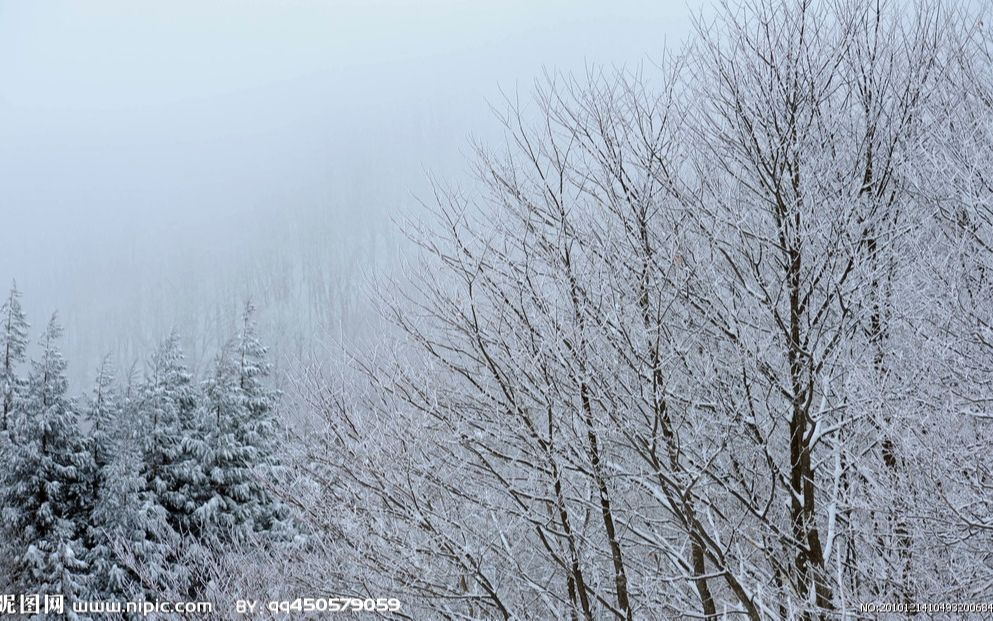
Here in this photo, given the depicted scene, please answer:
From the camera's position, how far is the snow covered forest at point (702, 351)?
12.4ft

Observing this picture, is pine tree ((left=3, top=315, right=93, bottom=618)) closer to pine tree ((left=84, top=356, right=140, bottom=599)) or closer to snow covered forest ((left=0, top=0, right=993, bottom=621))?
pine tree ((left=84, top=356, right=140, bottom=599))

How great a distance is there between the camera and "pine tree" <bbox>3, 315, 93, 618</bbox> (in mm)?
17781

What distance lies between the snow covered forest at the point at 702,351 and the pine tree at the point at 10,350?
2152cm

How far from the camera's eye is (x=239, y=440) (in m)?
19.3

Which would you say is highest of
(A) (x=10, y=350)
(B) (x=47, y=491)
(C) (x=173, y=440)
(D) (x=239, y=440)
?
(A) (x=10, y=350)

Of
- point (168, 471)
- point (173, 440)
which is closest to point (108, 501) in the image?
point (168, 471)

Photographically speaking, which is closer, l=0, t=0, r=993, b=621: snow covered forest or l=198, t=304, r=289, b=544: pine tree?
l=0, t=0, r=993, b=621: snow covered forest

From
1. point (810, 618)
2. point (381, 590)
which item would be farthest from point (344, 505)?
point (810, 618)

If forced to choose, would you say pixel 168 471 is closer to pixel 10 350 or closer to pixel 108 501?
pixel 108 501

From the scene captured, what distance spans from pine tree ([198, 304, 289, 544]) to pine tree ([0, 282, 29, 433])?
682 cm

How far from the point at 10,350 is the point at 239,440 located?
9905 millimetres

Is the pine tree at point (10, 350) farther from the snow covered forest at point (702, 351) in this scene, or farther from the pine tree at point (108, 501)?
the snow covered forest at point (702, 351)

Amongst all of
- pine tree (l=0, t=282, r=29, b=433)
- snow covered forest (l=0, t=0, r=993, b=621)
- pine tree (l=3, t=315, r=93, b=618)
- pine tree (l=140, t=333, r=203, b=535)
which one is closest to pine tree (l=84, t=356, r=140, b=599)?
pine tree (l=3, t=315, r=93, b=618)

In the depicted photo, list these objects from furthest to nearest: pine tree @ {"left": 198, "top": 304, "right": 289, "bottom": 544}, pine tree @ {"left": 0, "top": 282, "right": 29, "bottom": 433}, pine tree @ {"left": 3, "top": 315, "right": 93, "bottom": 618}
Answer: pine tree @ {"left": 0, "top": 282, "right": 29, "bottom": 433} → pine tree @ {"left": 198, "top": 304, "right": 289, "bottom": 544} → pine tree @ {"left": 3, "top": 315, "right": 93, "bottom": 618}
